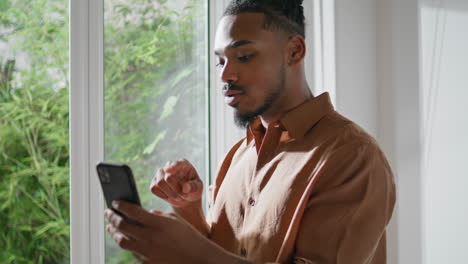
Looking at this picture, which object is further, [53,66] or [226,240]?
[53,66]

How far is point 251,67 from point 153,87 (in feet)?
2.01

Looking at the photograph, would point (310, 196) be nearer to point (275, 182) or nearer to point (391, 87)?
point (275, 182)

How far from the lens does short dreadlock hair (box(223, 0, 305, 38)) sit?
3.18 ft

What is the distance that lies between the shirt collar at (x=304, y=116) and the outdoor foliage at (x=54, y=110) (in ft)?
2.05

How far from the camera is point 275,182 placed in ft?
2.93

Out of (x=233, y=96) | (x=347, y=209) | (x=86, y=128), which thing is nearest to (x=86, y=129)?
(x=86, y=128)

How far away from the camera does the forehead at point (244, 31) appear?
3.11ft

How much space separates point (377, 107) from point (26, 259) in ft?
3.59

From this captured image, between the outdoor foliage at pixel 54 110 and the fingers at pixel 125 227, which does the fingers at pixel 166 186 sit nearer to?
the fingers at pixel 125 227

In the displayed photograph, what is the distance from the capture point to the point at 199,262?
74cm

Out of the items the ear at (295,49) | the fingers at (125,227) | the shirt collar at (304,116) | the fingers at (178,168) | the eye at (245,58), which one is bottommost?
the fingers at (125,227)

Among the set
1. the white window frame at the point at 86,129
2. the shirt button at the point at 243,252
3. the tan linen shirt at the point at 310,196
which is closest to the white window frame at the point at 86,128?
Answer: the white window frame at the point at 86,129
